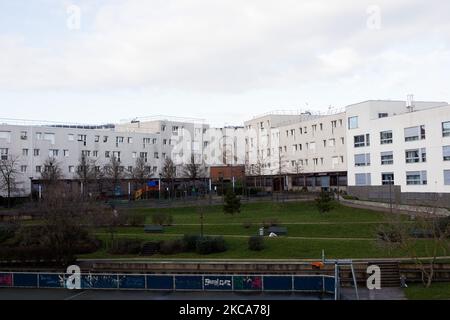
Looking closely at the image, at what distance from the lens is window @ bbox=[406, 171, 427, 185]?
53.9 metres

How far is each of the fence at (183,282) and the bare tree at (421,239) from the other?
5984mm

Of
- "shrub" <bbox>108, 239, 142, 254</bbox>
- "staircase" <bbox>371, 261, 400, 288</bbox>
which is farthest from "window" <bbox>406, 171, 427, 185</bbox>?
"shrub" <bbox>108, 239, 142, 254</bbox>

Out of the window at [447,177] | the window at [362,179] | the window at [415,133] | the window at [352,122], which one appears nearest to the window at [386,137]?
the window at [415,133]

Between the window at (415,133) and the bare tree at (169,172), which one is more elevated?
the window at (415,133)

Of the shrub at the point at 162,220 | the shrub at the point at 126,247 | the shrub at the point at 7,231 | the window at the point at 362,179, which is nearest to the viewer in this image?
the shrub at the point at 126,247

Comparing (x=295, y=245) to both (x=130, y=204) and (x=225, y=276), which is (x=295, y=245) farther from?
(x=130, y=204)

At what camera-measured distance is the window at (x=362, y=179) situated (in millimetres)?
62875

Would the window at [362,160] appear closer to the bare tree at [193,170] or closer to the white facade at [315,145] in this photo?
the white facade at [315,145]

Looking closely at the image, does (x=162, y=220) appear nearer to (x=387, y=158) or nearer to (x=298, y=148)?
(x=387, y=158)

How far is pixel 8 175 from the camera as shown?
200 feet

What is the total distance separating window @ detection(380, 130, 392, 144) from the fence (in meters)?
37.1

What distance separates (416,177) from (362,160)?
9869mm

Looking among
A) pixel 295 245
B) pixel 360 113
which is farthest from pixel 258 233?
pixel 360 113
